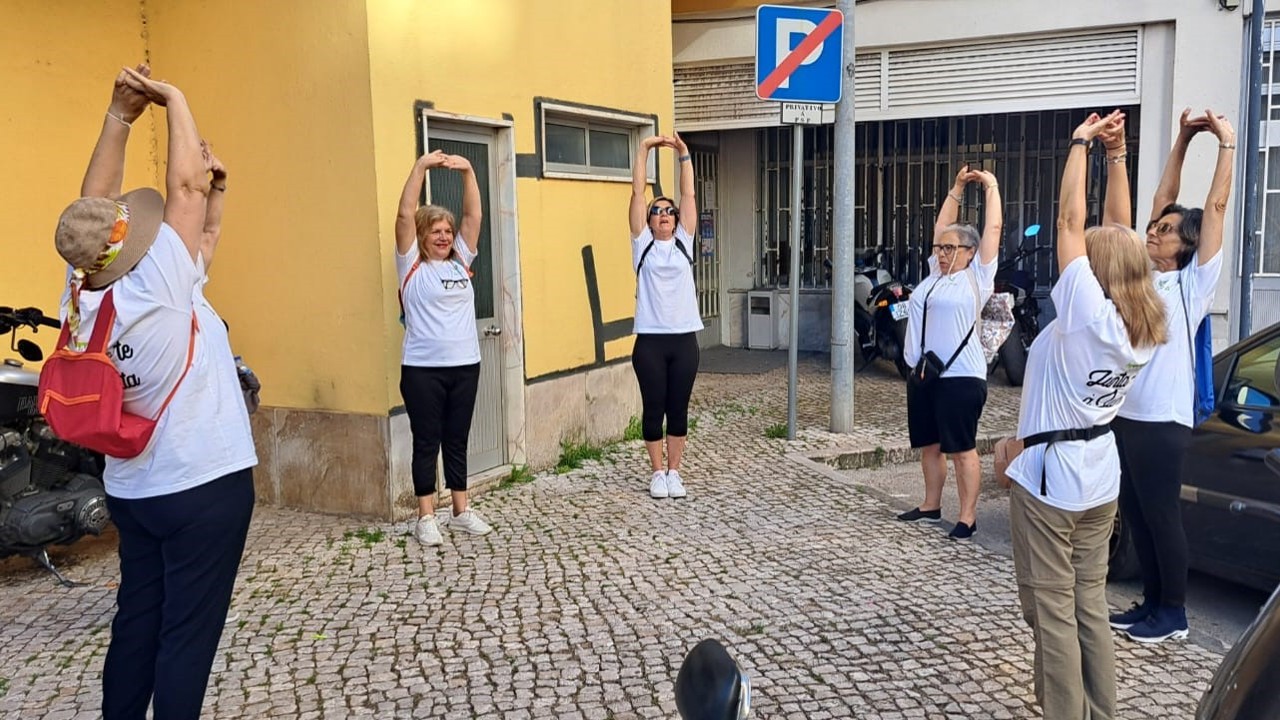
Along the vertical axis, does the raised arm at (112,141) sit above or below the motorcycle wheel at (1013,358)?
above

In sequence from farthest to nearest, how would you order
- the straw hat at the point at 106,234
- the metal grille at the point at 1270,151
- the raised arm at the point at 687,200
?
the metal grille at the point at 1270,151, the raised arm at the point at 687,200, the straw hat at the point at 106,234

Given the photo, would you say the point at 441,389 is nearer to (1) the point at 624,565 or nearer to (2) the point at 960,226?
(1) the point at 624,565

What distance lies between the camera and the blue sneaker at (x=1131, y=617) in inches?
184

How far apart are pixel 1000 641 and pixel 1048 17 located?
754 cm

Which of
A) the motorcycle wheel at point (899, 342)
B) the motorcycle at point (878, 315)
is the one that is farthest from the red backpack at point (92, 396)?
the motorcycle wheel at point (899, 342)

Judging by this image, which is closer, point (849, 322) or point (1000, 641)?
point (1000, 641)

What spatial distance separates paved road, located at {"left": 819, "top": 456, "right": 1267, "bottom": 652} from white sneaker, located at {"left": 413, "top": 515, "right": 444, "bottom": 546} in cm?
280

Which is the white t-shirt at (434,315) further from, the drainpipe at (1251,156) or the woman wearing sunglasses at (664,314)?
the drainpipe at (1251,156)

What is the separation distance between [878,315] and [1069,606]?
8.06 m

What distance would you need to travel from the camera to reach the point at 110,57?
651 cm

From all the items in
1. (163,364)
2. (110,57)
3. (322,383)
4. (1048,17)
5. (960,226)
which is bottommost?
(322,383)

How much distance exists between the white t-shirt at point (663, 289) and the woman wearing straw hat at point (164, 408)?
367 cm

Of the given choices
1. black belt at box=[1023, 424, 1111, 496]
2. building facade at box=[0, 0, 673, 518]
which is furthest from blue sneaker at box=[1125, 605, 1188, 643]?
building facade at box=[0, 0, 673, 518]

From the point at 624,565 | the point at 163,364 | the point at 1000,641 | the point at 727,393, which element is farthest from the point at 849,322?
the point at 163,364
